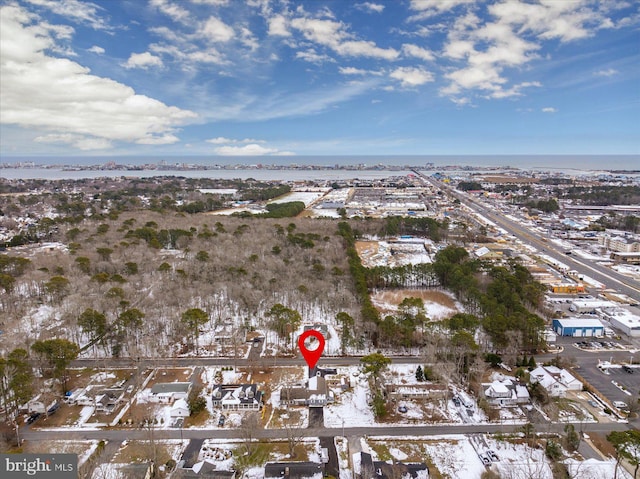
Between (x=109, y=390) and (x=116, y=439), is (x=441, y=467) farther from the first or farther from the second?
(x=109, y=390)

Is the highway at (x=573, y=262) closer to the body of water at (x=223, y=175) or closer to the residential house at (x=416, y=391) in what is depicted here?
the residential house at (x=416, y=391)

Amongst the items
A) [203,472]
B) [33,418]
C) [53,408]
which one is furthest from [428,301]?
[33,418]

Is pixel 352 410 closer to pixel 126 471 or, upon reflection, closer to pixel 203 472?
pixel 203 472

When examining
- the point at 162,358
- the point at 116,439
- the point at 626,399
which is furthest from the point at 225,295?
the point at 626,399

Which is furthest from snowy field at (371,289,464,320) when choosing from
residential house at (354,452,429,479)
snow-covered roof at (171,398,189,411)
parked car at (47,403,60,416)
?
parked car at (47,403,60,416)

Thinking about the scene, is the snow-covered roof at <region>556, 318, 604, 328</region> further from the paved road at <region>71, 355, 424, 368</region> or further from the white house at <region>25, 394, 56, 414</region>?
the white house at <region>25, 394, 56, 414</region>
